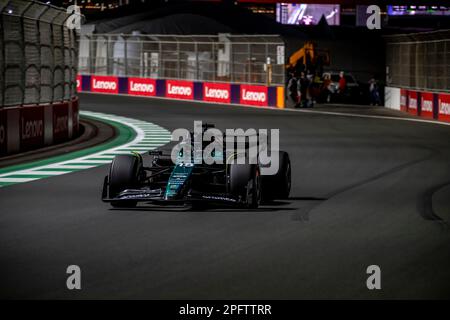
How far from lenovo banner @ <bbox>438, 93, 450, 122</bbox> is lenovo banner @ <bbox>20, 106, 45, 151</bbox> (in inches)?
619

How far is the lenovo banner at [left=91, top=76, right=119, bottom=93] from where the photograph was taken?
54.4 metres

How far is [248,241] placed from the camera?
37.3 feet

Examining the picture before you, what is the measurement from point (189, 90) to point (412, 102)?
12.3 m

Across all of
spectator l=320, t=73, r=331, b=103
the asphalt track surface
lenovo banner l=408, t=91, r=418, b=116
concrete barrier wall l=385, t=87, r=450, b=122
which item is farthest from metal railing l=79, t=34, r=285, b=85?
the asphalt track surface

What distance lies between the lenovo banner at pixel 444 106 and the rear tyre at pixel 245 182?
73.8 feet

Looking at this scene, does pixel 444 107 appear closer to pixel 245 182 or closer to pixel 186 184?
pixel 245 182

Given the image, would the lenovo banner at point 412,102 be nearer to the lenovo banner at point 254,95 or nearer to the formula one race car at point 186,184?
the lenovo banner at point 254,95

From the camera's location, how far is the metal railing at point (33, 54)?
22.3 m

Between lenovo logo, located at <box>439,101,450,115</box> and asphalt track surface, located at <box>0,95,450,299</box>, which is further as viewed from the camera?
lenovo logo, located at <box>439,101,450,115</box>

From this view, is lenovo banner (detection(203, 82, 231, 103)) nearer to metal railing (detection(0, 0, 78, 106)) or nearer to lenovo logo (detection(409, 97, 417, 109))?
lenovo logo (detection(409, 97, 417, 109))

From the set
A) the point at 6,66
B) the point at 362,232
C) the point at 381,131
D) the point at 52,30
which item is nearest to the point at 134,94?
the point at 381,131

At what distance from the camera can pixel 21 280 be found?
9.18m

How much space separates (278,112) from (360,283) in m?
31.8

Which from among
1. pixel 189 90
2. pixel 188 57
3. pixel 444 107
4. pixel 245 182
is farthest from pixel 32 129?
pixel 188 57
